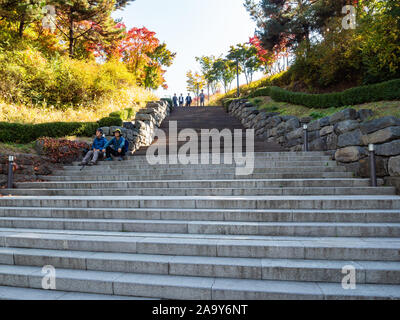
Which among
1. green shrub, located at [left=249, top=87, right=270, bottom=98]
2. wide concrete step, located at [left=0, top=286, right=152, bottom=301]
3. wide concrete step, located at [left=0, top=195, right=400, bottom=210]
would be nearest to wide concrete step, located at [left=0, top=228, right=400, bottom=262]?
wide concrete step, located at [left=0, top=286, right=152, bottom=301]

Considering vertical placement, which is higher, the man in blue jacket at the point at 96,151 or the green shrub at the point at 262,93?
the green shrub at the point at 262,93

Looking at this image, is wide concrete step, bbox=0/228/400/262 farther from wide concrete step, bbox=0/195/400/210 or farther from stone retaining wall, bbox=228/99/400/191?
stone retaining wall, bbox=228/99/400/191

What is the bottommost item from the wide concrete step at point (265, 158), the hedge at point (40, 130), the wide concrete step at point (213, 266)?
the wide concrete step at point (213, 266)

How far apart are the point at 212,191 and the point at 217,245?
206 centimetres

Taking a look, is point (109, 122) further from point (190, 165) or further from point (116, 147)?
point (190, 165)

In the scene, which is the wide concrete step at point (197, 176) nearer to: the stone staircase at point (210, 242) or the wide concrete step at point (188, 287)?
the stone staircase at point (210, 242)

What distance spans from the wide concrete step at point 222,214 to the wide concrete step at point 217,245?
449 millimetres

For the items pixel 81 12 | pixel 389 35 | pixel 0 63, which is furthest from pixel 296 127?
pixel 81 12

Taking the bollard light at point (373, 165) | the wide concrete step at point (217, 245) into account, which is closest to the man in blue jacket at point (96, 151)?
the wide concrete step at point (217, 245)

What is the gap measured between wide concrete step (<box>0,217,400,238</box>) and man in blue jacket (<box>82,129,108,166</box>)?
3.76m

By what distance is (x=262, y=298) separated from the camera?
253cm

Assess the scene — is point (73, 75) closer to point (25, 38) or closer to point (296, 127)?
point (25, 38)

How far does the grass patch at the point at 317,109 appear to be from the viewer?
7026 mm
